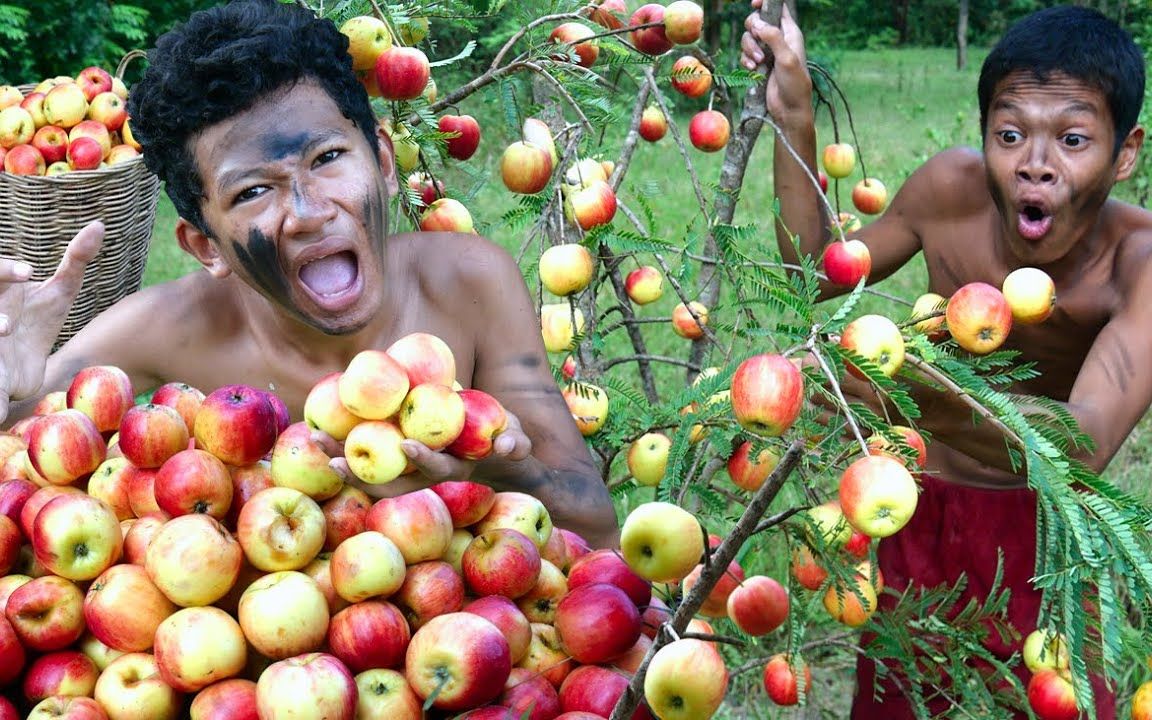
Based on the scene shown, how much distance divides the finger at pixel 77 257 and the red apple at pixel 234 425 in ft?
2.18

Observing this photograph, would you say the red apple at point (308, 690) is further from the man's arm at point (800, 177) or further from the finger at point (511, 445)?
the man's arm at point (800, 177)

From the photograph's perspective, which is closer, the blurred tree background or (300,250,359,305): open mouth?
(300,250,359,305): open mouth

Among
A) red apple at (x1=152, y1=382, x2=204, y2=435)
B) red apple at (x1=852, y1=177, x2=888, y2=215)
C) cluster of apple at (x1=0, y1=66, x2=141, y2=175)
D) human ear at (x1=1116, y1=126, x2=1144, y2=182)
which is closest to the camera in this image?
red apple at (x1=152, y1=382, x2=204, y2=435)

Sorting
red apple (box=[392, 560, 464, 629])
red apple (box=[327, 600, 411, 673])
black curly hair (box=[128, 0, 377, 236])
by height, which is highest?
black curly hair (box=[128, 0, 377, 236])

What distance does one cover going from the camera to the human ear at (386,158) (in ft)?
5.86

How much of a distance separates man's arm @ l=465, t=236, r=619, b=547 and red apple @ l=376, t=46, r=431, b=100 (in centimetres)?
31

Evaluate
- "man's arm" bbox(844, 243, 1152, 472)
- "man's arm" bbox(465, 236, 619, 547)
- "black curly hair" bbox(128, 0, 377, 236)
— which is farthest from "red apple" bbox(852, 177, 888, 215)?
"black curly hair" bbox(128, 0, 377, 236)

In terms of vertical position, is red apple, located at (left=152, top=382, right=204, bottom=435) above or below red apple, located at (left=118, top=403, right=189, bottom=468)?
below

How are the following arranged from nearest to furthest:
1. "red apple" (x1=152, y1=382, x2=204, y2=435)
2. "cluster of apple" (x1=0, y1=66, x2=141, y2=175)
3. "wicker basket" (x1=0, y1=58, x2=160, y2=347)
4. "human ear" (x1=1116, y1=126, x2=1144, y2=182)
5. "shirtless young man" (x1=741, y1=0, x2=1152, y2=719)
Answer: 1. "red apple" (x1=152, y1=382, x2=204, y2=435)
2. "shirtless young man" (x1=741, y1=0, x2=1152, y2=719)
3. "human ear" (x1=1116, y1=126, x2=1144, y2=182)
4. "wicker basket" (x1=0, y1=58, x2=160, y2=347)
5. "cluster of apple" (x1=0, y1=66, x2=141, y2=175)

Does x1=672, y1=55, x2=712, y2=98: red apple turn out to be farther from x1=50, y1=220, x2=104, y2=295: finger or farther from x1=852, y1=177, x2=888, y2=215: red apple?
x1=50, y1=220, x2=104, y2=295: finger

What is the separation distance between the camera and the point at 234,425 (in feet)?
3.83

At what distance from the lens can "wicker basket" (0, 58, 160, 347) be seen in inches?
124

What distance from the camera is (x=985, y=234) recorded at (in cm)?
237

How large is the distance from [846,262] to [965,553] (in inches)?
32.8
